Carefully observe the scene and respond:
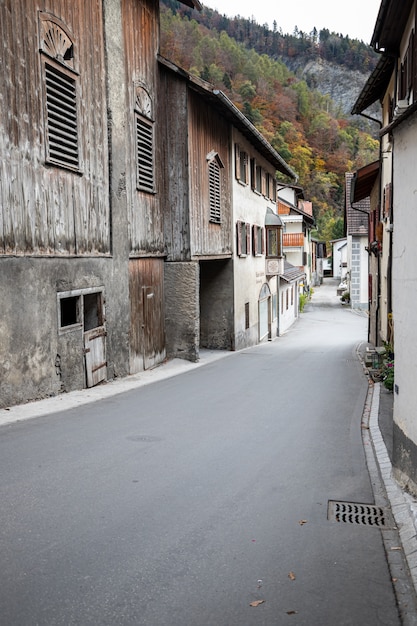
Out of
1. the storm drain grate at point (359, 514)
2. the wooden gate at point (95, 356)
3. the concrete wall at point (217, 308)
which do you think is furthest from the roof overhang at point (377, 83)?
the storm drain grate at point (359, 514)

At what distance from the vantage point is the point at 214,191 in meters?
21.0

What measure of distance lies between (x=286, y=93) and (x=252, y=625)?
112587mm

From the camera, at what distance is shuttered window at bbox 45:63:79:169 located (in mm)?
11461

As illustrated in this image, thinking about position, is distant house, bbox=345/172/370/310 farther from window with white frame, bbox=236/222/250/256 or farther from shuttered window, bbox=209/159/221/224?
shuttered window, bbox=209/159/221/224

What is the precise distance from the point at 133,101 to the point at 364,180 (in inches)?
396

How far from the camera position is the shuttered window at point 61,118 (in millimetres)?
11461

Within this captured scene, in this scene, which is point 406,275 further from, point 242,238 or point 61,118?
point 242,238

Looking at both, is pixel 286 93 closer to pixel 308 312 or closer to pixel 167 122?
pixel 308 312

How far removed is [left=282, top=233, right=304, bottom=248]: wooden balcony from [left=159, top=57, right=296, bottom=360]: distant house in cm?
2317

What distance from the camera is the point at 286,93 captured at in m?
108

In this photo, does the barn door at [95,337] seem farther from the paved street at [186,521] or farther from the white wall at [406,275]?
the white wall at [406,275]

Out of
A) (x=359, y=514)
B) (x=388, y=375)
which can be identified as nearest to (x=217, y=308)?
(x=388, y=375)

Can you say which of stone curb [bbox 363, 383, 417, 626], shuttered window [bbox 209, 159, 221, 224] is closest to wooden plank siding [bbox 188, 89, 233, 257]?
shuttered window [bbox 209, 159, 221, 224]

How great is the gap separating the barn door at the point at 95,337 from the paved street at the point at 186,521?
82.4 inches
